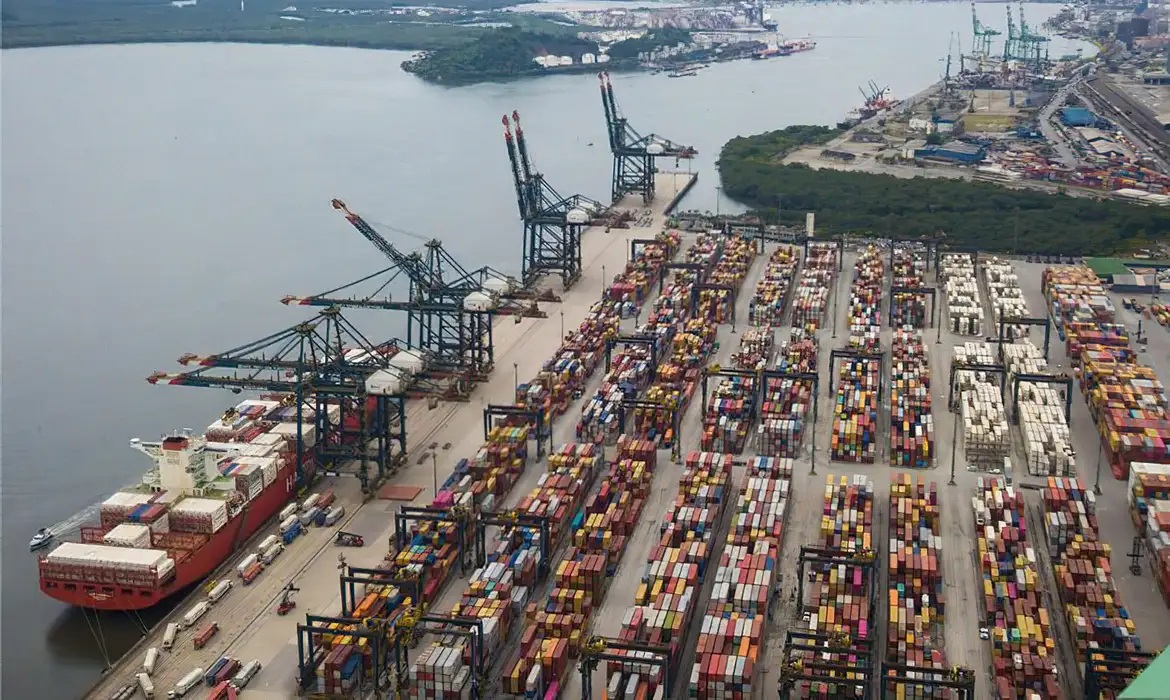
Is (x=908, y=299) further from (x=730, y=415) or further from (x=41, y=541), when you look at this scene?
(x=41, y=541)

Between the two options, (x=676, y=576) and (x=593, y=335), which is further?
(x=593, y=335)

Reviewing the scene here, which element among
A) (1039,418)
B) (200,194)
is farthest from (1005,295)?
(200,194)

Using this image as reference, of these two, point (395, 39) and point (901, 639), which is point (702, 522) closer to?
point (901, 639)

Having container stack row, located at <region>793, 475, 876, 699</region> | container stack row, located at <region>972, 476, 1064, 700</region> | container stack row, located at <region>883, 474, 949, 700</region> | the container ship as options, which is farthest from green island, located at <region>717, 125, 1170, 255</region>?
the container ship

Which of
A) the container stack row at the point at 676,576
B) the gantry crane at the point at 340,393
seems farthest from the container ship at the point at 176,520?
the container stack row at the point at 676,576

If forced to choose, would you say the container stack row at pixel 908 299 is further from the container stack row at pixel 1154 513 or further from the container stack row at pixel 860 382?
the container stack row at pixel 1154 513

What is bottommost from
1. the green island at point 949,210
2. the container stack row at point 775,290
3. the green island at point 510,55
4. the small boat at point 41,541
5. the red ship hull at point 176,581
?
the small boat at point 41,541
